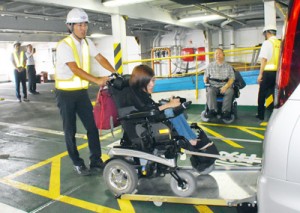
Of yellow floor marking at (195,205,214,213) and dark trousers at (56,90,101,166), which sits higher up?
dark trousers at (56,90,101,166)

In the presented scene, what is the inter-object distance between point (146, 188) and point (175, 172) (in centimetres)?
39

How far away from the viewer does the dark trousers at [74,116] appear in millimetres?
3320

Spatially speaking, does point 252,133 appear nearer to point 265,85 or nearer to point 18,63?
point 265,85

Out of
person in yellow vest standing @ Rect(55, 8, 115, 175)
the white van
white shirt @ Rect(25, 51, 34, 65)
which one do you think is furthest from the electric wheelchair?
white shirt @ Rect(25, 51, 34, 65)

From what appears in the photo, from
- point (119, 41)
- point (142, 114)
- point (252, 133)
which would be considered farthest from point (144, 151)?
point (119, 41)

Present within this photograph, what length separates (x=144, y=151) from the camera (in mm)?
2701

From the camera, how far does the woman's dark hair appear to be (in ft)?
8.93

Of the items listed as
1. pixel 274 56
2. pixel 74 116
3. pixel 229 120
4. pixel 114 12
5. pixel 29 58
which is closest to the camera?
pixel 74 116

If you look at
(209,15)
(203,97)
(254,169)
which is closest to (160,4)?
(209,15)

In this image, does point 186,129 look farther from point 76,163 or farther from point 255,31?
point 255,31

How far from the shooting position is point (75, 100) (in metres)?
3.35

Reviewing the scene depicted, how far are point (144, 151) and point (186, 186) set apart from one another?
Result: 0.48 metres

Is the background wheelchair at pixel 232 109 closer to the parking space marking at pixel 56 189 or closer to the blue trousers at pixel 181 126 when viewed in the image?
the parking space marking at pixel 56 189

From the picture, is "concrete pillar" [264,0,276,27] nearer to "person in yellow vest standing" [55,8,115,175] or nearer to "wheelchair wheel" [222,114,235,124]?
"wheelchair wheel" [222,114,235,124]
